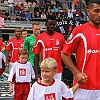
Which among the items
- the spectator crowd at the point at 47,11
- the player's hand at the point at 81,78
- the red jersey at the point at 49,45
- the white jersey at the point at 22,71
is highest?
the player's hand at the point at 81,78

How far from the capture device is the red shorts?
7.45 metres

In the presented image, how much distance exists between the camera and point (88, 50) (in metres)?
4.35

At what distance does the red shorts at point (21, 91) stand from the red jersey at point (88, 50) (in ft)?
10.5

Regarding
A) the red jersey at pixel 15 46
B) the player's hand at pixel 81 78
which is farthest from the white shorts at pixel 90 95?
the red jersey at pixel 15 46

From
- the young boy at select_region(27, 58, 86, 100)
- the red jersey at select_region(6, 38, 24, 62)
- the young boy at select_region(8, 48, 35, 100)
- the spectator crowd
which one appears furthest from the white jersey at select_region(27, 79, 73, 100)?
the spectator crowd

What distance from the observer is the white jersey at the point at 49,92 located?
4387mm

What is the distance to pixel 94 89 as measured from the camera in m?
4.42

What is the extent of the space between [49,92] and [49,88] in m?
0.06

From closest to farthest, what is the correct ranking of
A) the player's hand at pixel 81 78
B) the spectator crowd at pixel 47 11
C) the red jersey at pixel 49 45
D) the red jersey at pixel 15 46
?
the player's hand at pixel 81 78, the red jersey at pixel 49 45, the red jersey at pixel 15 46, the spectator crowd at pixel 47 11

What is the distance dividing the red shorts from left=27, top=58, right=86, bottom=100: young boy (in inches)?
120

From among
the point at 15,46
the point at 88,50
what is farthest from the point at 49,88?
the point at 15,46

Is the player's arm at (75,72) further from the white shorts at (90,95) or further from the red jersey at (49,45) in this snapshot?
the red jersey at (49,45)

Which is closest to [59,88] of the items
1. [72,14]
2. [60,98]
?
[60,98]

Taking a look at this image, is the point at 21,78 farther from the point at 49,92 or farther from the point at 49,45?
the point at 49,92
